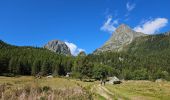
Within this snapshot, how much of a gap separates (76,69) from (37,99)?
121 meters

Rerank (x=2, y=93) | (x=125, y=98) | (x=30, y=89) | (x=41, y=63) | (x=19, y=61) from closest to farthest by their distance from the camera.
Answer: (x=2, y=93) < (x=30, y=89) < (x=125, y=98) < (x=19, y=61) < (x=41, y=63)

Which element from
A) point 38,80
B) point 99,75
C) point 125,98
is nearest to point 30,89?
point 38,80

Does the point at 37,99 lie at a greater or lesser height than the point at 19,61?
lesser

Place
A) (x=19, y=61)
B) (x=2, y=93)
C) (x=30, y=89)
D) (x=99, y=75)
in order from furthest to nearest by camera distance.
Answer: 1. (x=19, y=61)
2. (x=99, y=75)
3. (x=30, y=89)
4. (x=2, y=93)

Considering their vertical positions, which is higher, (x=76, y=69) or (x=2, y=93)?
(x=76, y=69)

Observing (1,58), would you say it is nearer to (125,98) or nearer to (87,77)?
(87,77)

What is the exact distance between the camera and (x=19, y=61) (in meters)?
172

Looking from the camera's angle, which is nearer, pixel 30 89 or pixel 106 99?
pixel 30 89

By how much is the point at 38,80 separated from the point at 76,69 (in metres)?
119

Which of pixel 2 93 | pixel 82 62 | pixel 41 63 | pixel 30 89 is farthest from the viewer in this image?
pixel 41 63

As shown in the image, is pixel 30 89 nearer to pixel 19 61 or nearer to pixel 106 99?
pixel 106 99

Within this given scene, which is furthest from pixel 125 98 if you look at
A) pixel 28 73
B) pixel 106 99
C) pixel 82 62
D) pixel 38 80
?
pixel 28 73

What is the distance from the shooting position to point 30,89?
2097 centimetres

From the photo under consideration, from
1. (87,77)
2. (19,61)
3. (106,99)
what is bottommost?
(106,99)
